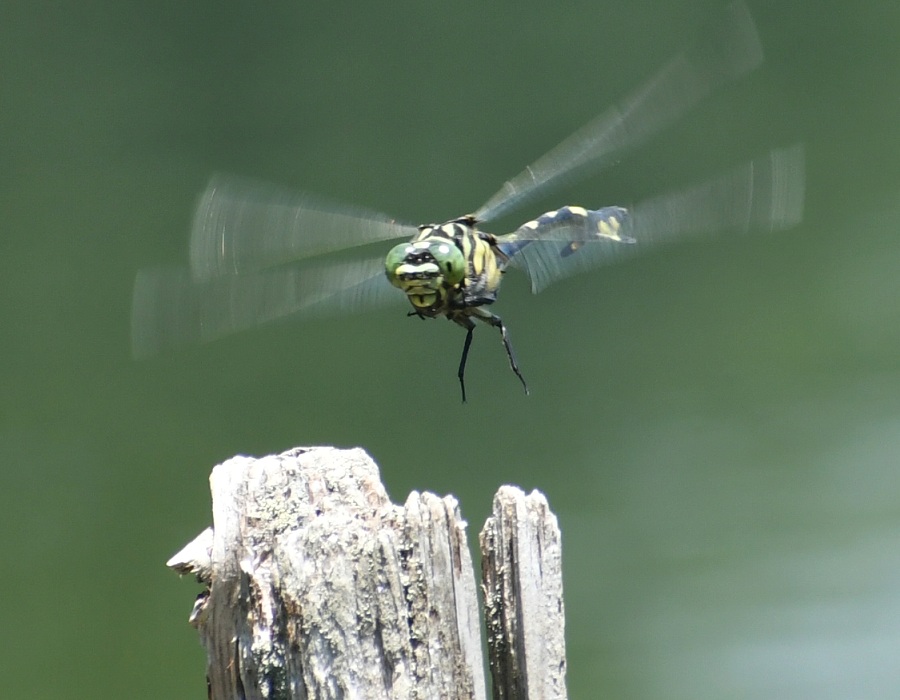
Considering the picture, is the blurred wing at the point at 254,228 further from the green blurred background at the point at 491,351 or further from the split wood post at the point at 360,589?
the green blurred background at the point at 491,351

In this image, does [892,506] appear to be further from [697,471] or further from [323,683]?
[323,683]

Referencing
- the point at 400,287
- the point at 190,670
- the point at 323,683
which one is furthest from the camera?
the point at 190,670

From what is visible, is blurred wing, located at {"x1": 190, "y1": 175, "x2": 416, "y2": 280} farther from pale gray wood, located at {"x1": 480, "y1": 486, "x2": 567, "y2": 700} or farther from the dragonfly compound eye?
pale gray wood, located at {"x1": 480, "y1": 486, "x2": 567, "y2": 700}

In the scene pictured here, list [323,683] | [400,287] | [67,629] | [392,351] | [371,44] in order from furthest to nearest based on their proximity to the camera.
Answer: [371,44] → [392,351] → [67,629] → [400,287] → [323,683]

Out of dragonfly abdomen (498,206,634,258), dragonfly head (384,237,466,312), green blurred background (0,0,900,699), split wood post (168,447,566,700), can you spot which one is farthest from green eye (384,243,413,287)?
green blurred background (0,0,900,699)

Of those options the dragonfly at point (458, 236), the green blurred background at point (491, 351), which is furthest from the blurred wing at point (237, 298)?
the green blurred background at point (491, 351)

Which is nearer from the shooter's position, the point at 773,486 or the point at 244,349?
the point at 773,486

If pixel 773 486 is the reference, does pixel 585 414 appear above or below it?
above

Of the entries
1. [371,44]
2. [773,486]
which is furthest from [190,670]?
[371,44]

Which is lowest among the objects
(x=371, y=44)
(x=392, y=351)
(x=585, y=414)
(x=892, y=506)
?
(x=892, y=506)
